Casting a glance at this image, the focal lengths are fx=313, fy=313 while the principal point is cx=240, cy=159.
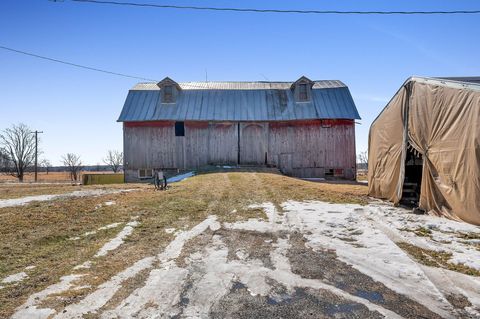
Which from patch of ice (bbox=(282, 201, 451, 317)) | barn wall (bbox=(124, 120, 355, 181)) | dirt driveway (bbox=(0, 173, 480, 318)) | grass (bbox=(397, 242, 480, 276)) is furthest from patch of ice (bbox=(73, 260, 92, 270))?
barn wall (bbox=(124, 120, 355, 181))

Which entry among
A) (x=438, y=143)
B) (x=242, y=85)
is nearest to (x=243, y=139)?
(x=242, y=85)

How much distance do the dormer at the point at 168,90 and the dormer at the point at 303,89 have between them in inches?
378

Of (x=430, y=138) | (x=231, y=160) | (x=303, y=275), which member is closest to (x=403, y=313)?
(x=303, y=275)

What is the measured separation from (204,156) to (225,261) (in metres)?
19.1

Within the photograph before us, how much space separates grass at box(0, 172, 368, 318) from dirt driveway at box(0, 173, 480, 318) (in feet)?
0.18

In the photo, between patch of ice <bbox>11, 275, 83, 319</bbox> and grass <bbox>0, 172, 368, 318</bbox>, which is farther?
grass <bbox>0, 172, 368, 318</bbox>

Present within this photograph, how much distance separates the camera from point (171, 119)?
23750 millimetres

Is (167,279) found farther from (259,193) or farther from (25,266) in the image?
(259,193)

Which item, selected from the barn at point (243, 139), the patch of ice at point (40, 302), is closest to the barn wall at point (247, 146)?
the barn at point (243, 139)

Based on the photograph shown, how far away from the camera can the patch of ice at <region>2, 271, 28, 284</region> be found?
4.25 meters

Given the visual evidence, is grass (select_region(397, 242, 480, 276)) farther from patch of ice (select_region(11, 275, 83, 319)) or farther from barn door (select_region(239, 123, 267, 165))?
barn door (select_region(239, 123, 267, 165))

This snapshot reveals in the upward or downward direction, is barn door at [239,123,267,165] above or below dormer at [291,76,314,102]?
below

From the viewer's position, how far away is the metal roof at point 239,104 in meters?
24.0

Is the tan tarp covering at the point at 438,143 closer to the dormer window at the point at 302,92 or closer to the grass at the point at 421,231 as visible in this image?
the grass at the point at 421,231
